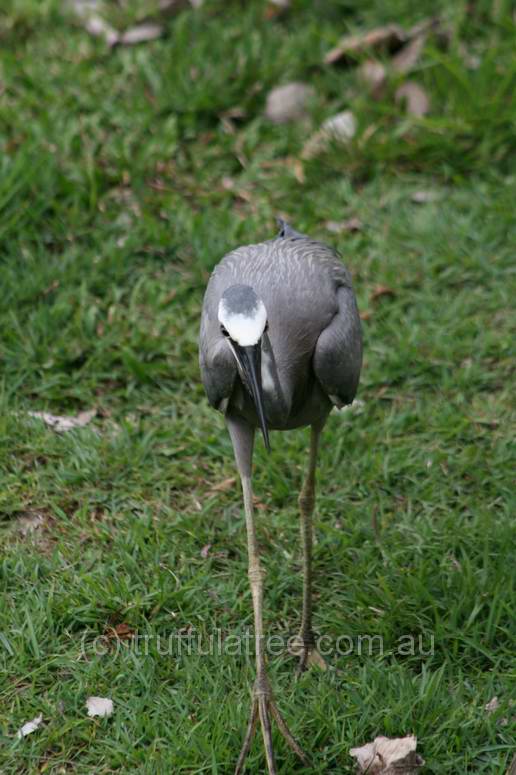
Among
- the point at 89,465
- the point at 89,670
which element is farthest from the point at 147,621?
the point at 89,465

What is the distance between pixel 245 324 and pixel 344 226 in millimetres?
2771

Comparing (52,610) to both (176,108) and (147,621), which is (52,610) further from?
(176,108)

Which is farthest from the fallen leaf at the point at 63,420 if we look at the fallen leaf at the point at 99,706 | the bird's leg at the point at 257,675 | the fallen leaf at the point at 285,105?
the fallen leaf at the point at 285,105

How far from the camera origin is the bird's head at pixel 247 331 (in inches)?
141

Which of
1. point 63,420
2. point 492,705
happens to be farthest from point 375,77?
point 492,705

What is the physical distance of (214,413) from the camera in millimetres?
5203

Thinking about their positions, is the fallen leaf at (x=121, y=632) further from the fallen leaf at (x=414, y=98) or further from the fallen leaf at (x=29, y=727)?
the fallen leaf at (x=414, y=98)

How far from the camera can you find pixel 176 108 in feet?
22.1

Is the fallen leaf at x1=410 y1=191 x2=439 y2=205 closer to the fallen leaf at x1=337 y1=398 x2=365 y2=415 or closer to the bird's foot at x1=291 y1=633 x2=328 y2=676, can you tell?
the fallen leaf at x1=337 y1=398 x2=365 y2=415

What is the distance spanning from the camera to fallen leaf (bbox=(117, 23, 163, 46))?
23.7 feet

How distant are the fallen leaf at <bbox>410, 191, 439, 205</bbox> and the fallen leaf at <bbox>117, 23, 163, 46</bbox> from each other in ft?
7.28

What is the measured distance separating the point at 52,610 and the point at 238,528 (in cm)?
91

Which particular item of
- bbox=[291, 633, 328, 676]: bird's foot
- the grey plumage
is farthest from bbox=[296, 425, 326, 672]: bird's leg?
the grey plumage

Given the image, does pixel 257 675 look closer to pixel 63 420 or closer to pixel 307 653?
pixel 307 653
